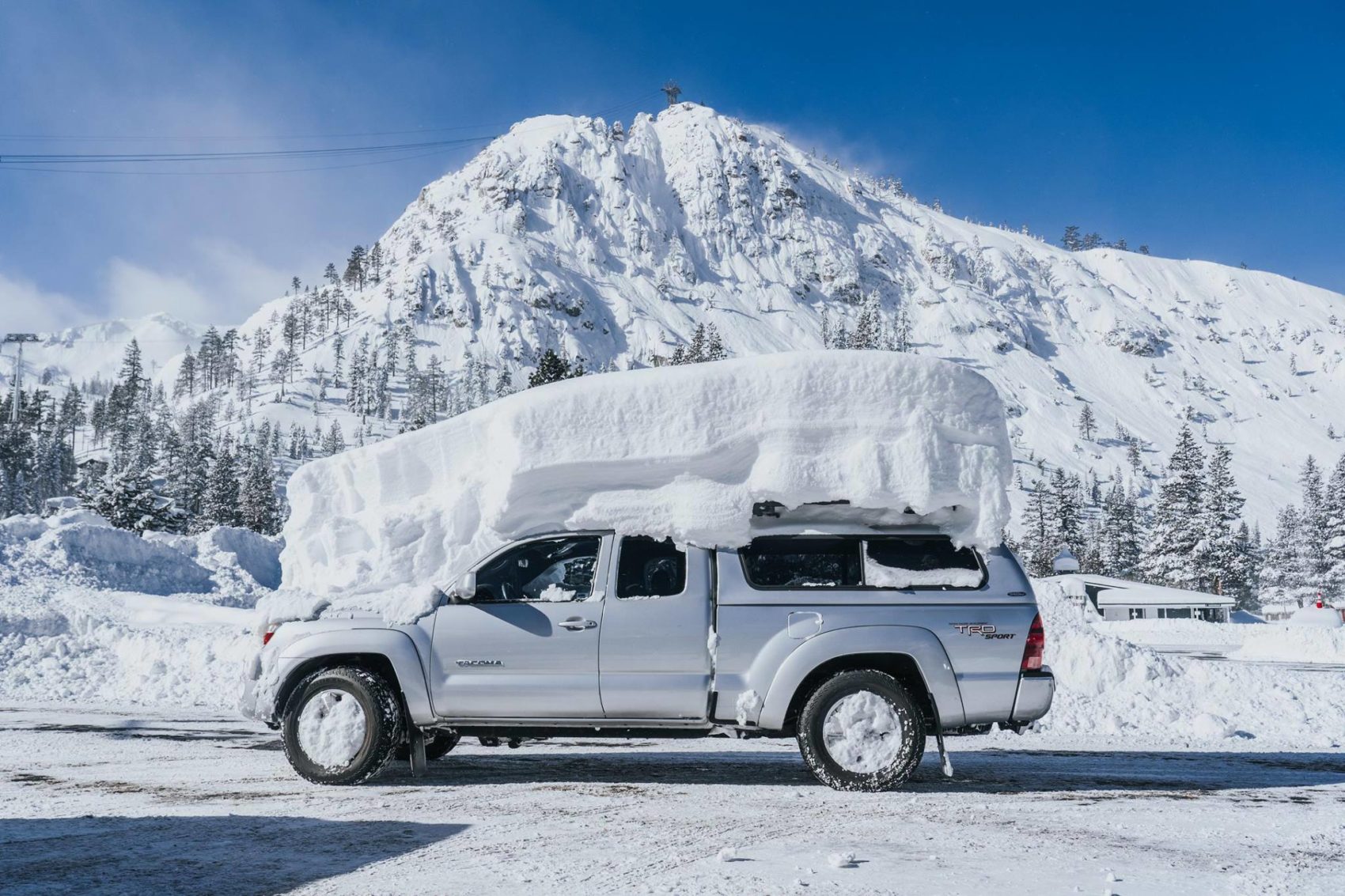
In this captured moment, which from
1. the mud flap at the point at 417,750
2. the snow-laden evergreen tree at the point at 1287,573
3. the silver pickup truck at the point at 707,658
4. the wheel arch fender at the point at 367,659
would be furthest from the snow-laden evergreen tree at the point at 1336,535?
the wheel arch fender at the point at 367,659

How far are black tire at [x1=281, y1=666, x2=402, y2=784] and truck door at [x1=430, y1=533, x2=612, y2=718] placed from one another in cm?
37

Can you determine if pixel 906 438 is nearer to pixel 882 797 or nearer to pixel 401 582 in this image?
pixel 882 797

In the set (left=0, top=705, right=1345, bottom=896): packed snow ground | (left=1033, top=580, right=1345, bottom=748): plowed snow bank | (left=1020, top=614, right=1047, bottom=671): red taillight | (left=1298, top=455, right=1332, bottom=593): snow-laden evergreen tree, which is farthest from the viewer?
(left=1298, top=455, right=1332, bottom=593): snow-laden evergreen tree

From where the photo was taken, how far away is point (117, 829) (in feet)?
17.8

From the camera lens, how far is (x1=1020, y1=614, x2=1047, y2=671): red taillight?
6676 mm

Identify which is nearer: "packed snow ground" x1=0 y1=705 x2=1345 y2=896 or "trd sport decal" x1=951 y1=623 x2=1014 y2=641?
"packed snow ground" x1=0 y1=705 x2=1345 y2=896

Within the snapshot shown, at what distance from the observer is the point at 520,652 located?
267 inches

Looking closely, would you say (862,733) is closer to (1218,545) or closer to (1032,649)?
(1032,649)

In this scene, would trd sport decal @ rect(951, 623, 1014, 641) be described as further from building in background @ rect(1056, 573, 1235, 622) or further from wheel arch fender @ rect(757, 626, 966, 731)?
building in background @ rect(1056, 573, 1235, 622)

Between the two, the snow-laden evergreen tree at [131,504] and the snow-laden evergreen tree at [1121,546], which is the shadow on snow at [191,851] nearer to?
the snow-laden evergreen tree at [131,504]

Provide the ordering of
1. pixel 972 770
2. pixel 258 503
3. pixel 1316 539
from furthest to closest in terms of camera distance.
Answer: pixel 258 503, pixel 1316 539, pixel 972 770

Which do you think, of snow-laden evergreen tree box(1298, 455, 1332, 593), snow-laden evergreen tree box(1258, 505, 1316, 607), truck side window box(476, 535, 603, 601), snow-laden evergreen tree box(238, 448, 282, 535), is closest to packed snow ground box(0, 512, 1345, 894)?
truck side window box(476, 535, 603, 601)

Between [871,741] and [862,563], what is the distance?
1.22 m

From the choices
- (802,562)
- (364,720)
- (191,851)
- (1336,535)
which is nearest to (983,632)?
(802,562)
